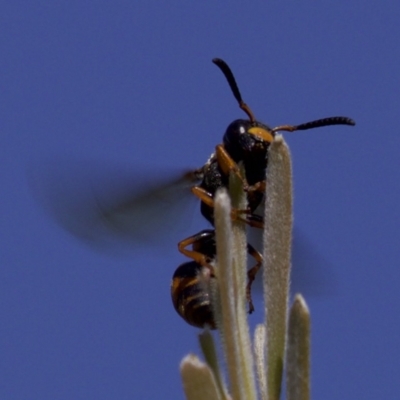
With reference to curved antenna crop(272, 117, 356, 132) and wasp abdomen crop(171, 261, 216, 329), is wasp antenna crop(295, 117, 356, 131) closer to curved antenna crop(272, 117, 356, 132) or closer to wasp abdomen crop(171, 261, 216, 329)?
curved antenna crop(272, 117, 356, 132)

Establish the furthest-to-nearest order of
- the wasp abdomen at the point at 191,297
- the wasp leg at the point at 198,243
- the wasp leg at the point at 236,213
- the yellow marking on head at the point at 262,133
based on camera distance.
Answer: the wasp leg at the point at 198,243 → the yellow marking on head at the point at 262,133 → the wasp abdomen at the point at 191,297 → the wasp leg at the point at 236,213

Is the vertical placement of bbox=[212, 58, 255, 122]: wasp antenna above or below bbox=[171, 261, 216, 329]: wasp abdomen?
above

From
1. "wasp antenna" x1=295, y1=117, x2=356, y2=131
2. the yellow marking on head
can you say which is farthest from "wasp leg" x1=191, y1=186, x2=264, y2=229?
"wasp antenna" x1=295, y1=117, x2=356, y2=131

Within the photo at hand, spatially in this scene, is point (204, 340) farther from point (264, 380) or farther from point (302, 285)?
point (302, 285)

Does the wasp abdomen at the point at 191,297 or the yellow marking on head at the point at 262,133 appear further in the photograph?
the yellow marking on head at the point at 262,133

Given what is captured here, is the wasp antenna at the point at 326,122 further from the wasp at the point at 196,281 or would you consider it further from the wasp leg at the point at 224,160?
the wasp at the point at 196,281

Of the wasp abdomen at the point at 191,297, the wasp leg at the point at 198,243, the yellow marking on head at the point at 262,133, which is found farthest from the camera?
the wasp leg at the point at 198,243

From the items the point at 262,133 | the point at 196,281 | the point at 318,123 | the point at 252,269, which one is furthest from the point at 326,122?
the point at 196,281

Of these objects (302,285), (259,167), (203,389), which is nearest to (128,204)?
(259,167)

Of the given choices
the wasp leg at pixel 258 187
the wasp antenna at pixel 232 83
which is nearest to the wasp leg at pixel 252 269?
the wasp leg at pixel 258 187
